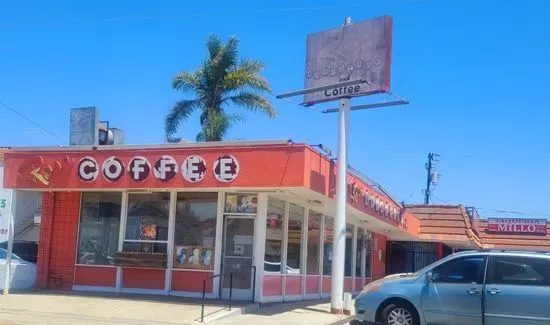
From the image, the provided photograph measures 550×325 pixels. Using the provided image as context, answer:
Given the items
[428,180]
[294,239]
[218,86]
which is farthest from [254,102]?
[428,180]

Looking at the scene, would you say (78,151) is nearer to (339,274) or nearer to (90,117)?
(90,117)

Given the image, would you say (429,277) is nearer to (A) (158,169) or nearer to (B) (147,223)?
(A) (158,169)

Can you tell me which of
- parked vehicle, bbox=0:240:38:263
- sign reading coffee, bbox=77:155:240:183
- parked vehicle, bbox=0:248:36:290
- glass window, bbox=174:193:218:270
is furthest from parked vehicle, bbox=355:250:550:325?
parked vehicle, bbox=0:240:38:263

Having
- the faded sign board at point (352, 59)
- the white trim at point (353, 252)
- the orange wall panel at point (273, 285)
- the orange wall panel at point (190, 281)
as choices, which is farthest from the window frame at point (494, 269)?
the white trim at point (353, 252)

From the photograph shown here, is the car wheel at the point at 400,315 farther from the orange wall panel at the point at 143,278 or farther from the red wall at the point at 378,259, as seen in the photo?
the red wall at the point at 378,259

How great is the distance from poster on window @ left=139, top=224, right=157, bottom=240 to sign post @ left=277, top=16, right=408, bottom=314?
4.88 meters

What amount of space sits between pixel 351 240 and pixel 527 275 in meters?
13.9

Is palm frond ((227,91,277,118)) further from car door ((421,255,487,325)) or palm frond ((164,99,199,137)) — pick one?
car door ((421,255,487,325))

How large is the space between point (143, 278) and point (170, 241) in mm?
1270

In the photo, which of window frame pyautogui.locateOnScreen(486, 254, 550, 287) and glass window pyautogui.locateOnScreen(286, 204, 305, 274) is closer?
window frame pyautogui.locateOnScreen(486, 254, 550, 287)

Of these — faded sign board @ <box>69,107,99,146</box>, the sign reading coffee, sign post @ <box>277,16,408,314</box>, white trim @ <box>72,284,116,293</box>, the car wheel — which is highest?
sign post @ <box>277,16,408,314</box>

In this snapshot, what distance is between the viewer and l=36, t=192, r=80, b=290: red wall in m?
18.5

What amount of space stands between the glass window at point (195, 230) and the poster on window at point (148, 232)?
64 cm

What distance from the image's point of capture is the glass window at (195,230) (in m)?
17.0
